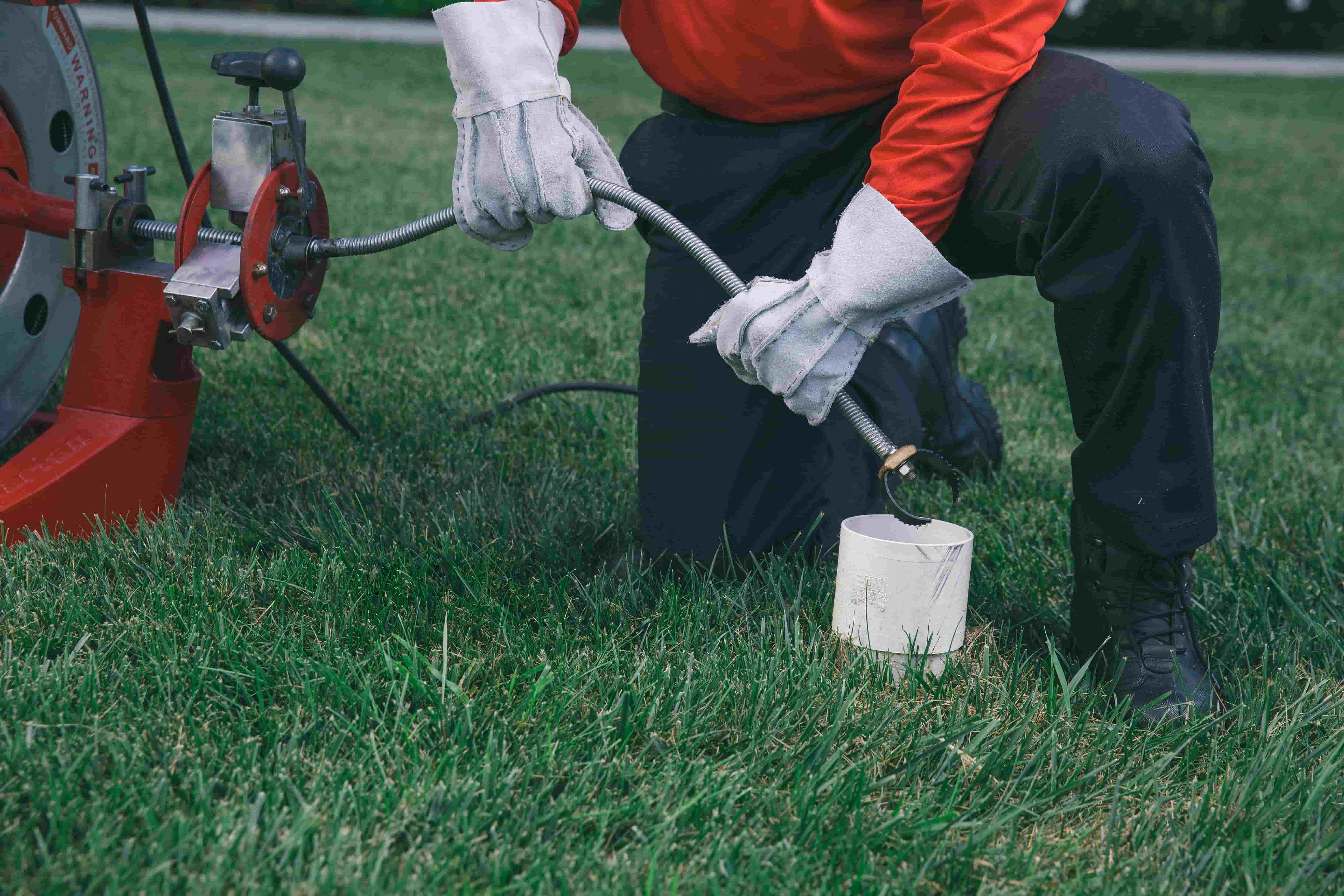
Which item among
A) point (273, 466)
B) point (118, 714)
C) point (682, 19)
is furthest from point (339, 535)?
point (682, 19)

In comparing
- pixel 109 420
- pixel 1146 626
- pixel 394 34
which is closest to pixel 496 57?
pixel 109 420

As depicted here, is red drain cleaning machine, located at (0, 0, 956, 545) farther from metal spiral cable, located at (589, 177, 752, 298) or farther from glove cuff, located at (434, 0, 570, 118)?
glove cuff, located at (434, 0, 570, 118)

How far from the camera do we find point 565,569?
179cm

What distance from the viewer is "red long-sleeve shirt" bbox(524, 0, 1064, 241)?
4.64 feet

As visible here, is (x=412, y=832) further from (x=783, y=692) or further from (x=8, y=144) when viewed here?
(x=8, y=144)

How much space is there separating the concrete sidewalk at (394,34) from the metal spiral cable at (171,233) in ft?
30.2

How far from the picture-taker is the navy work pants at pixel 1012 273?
1.37 meters

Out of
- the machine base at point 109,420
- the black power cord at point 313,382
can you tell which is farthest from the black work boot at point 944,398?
the machine base at point 109,420

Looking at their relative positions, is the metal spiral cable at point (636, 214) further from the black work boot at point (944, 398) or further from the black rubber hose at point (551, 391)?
the black rubber hose at point (551, 391)

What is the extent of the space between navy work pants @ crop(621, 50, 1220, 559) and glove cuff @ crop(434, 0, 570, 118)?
0.38 meters

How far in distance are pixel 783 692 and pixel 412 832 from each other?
47cm

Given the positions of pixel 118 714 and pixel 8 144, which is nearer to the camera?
pixel 118 714

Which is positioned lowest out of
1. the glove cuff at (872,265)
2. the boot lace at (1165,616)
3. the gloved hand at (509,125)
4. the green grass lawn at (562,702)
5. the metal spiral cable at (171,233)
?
the green grass lawn at (562,702)

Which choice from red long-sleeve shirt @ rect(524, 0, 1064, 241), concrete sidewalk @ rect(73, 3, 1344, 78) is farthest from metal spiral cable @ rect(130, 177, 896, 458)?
concrete sidewalk @ rect(73, 3, 1344, 78)
